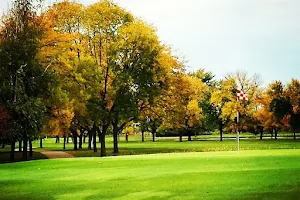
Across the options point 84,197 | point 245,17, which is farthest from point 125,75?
point 84,197

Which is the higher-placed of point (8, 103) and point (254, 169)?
point (8, 103)

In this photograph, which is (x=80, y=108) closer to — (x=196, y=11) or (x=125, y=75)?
(x=125, y=75)

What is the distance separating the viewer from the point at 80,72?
91.5ft

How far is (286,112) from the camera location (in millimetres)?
47594

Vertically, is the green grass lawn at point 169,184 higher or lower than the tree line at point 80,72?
lower

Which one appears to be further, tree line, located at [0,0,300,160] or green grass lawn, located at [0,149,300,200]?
tree line, located at [0,0,300,160]

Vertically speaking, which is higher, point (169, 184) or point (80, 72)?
point (80, 72)

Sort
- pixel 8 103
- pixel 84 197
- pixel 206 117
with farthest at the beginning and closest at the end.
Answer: pixel 206 117, pixel 8 103, pixel 84 197

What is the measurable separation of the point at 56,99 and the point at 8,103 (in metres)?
4.24

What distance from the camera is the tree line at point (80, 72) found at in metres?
21.0

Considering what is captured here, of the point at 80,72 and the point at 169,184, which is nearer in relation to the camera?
the point at 169,184

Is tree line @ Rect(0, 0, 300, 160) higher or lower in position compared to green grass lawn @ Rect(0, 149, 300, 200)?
higher

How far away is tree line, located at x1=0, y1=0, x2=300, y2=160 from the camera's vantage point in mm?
21000

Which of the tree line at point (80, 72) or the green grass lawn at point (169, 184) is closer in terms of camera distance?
the green grass lawn at point (169, 184)
